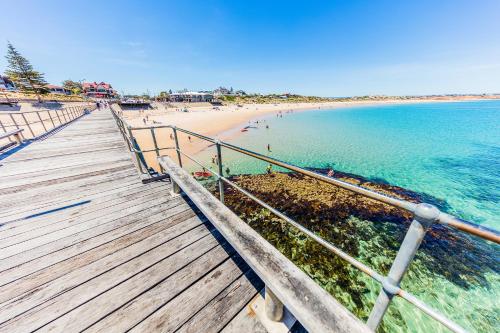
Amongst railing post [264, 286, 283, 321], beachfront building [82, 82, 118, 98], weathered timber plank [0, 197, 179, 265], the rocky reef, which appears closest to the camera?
railing post [264, 286, 283, 321]

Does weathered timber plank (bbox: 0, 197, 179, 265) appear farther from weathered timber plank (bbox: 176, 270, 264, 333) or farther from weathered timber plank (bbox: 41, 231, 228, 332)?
weathered timber plank (bbox: 176, 270, 264, 333)

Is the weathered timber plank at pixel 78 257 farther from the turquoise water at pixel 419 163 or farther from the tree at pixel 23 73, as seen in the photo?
the tree at pixel 23 73

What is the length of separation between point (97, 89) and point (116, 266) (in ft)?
355

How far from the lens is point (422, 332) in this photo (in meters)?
4.50

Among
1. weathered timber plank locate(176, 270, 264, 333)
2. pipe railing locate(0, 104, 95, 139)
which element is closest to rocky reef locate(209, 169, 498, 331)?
weathered timber plank locate(176, 270, 264, 333)

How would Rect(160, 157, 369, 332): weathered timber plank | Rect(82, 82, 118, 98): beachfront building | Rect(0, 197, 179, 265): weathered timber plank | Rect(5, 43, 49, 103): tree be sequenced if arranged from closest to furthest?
1. Rect(160, 157, 369, 332): weathered timber plank
2. Rect(0, 197, 179, 265): weathered timber plank
3. Rect(5, 43, 49, 103): tree
4. Rect(82, 82, 118, 98): beachfront building

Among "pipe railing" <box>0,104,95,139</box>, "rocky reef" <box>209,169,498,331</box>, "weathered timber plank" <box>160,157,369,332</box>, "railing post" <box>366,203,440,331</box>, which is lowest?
"rocky reef" <box>209,169,498,331</box>

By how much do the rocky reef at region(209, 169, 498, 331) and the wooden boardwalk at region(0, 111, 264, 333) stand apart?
14.6 ft

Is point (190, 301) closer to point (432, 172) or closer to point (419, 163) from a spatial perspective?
point (432, 172)

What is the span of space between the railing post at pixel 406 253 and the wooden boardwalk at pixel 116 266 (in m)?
1.10

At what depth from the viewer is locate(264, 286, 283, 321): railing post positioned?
5.57 feet

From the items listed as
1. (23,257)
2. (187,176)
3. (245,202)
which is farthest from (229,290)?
(245,202)

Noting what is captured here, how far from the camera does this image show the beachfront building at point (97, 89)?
78412 millimetres

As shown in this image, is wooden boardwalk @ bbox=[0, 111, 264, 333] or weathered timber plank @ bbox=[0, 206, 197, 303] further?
weathered timber plank @ bbox=[0, 206, 197, 303]
